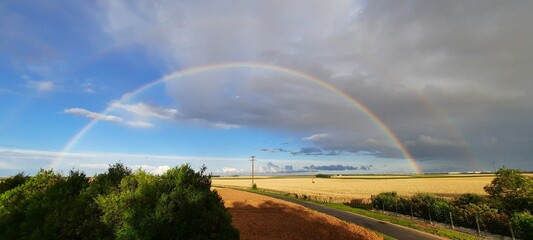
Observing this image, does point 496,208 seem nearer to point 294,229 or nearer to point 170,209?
point 294,229

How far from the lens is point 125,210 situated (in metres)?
12.5

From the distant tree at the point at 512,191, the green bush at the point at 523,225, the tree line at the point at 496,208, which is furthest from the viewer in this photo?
the distant tree at the point at 512,191

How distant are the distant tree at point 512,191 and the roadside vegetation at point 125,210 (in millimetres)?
34386

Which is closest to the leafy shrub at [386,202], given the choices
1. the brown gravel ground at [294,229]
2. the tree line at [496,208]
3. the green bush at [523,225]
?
the tree line at [496,208]

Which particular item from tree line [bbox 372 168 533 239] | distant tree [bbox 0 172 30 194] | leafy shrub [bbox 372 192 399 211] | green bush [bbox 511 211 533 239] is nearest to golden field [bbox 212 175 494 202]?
leafy shrub [bbox 372 192 399 211]

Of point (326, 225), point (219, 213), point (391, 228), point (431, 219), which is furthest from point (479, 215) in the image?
point (219, 213)

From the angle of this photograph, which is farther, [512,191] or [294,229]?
[512,191]

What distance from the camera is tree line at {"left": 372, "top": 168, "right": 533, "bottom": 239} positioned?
26.0 meters

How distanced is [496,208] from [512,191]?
3.33 m

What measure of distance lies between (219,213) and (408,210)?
3799 cm

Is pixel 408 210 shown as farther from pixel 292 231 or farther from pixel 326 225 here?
pixel 292 231

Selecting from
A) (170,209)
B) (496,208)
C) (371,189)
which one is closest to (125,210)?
(170,209)

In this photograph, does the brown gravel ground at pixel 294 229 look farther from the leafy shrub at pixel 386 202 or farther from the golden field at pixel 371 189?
the golden field at pixel 371 189

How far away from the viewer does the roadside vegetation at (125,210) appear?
36.5ft
